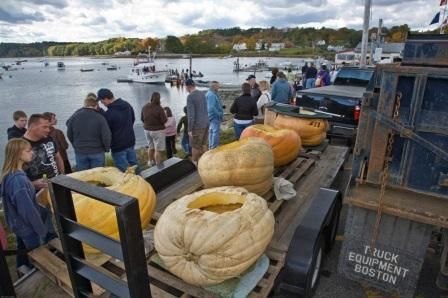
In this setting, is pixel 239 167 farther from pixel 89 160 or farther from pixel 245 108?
pixel 245 108

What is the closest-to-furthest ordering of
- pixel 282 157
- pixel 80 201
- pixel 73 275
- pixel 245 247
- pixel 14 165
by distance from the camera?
pixel 73 275
pixel 245 247
pixel 80 201
pixel 14 165
pixel 282 157

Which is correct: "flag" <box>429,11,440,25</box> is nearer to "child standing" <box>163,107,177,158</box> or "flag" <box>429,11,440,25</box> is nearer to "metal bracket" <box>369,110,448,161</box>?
"child standing" <box>163,107,177,158</box>

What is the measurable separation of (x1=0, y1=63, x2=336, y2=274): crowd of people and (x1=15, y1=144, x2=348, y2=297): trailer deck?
0.54 meters

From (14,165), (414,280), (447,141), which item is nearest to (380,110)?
(447,141)

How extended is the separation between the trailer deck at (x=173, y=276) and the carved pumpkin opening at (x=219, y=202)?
20.2 inches

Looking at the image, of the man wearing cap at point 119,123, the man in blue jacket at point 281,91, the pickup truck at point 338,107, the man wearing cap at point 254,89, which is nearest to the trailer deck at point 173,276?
the man wearing cap at point 119,123

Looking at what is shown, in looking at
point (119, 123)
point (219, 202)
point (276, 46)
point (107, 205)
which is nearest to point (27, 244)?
point (107, 205)

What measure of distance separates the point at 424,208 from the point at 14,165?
3962mm

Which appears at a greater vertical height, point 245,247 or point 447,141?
point 447,141

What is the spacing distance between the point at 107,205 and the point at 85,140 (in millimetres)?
2629

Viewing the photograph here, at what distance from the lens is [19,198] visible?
3170 millimetres

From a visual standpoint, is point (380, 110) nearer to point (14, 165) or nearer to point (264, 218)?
point (264, 218)

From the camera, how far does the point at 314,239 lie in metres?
2.78

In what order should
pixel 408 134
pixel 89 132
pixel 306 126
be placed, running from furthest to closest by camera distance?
1. pixel 306 126
2. pixel 89 132
3. pixel 408 134
